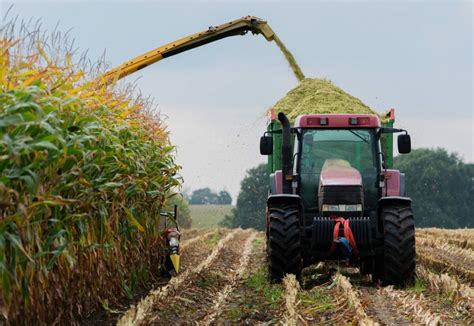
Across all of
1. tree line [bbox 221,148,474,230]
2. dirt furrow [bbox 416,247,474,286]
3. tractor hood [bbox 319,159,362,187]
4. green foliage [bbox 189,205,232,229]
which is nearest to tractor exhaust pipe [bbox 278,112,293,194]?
tractor hood [bbox 319,159,362,187]

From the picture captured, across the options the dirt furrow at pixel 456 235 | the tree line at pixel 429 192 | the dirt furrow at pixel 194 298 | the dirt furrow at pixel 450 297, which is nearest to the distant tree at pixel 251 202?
the tree line at pixel 429 192

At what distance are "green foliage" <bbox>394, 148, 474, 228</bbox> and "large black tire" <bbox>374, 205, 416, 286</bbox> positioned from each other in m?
39.8

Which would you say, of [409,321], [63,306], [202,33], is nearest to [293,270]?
[409,321]

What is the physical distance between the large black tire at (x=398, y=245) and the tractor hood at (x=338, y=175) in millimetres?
A: 582

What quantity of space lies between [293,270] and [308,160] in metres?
1.55

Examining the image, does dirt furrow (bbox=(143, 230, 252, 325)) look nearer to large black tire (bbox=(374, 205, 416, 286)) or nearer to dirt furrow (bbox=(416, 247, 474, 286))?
large black tire (bbox=(374, 205, 416, 286))

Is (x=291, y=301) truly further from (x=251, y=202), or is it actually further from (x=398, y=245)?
(x=251, y=202)

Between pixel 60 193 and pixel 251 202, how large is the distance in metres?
42.7

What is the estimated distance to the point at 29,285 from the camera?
6172mm

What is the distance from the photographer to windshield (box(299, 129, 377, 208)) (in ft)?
34.8

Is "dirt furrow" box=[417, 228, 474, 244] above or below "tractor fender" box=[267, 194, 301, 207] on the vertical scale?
below

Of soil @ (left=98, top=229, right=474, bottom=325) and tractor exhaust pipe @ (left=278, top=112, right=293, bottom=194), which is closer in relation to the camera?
soil @ (left=98, top=229, right=474, bottom=325)

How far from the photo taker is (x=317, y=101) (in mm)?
13102

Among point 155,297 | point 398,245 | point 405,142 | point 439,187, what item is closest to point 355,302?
point 398,245
